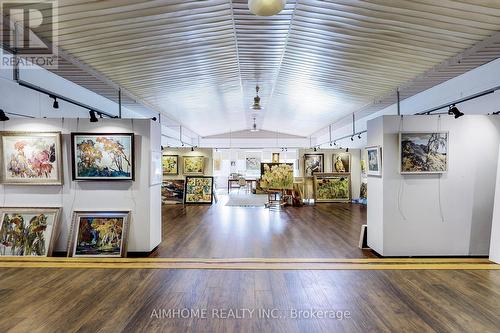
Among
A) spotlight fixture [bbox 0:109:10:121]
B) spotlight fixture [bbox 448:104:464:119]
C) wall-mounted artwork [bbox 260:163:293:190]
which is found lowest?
wall-mounted artwork [bbox 260:163:293:190]

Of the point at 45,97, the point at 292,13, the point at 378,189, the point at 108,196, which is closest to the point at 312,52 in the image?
the point at 292,13

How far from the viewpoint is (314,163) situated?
42.0 ft

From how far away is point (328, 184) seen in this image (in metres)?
12.3

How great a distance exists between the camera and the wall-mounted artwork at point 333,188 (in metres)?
12.3

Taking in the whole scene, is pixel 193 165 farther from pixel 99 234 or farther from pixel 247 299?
pixel 247 299

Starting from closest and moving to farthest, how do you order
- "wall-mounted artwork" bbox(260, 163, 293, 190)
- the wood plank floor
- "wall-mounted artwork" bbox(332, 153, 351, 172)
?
the wood plank floor
"wall-mounted artwork" bbox(260, 163, 293, 190)
"wall-mounted artwork" bbox(332, 153, 351, 172)

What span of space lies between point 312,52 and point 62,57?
176 inches

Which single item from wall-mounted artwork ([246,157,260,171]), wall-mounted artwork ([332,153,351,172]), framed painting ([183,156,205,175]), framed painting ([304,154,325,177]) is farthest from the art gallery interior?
wall-mounted artwork ([246,157,260,171])

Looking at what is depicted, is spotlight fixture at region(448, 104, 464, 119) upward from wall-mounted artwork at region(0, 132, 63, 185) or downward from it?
upward

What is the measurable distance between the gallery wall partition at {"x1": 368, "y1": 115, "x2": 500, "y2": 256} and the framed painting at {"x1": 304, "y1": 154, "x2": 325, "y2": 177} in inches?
309

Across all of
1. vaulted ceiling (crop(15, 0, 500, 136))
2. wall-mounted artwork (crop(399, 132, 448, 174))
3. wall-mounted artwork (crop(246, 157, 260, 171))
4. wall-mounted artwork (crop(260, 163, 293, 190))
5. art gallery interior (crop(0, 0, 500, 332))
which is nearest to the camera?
art gallery interior (crop(0, 0, 500, 332))

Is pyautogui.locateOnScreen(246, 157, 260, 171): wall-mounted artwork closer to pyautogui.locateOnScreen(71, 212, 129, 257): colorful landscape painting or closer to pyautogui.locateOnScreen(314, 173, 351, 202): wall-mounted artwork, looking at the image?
pyautogui.locateOnScreen(314, 173, 351, 202): wall-mounted artwork

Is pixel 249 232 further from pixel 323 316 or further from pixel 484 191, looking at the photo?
pixel 484 191

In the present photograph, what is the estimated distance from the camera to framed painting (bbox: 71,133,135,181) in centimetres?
510
